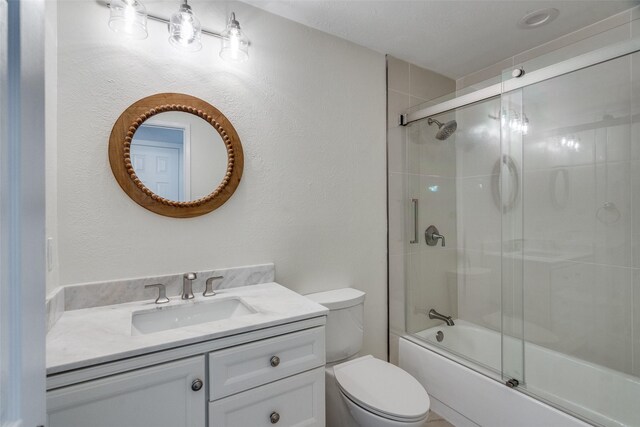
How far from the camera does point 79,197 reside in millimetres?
1241

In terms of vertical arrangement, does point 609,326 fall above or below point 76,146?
below

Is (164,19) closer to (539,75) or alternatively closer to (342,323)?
(342,323)

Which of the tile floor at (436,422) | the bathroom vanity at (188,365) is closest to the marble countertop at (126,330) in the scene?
the bathroom vanity at (188,365)

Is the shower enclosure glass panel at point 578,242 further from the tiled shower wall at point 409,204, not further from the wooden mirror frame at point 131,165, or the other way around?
the wooden mirror frame at point 131,165

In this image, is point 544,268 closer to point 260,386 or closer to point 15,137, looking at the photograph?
point 260,386

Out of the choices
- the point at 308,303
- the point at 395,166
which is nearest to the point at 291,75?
the point at 395,166

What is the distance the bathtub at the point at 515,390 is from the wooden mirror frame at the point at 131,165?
1599 millimetres

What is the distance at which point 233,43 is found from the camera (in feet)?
4.88

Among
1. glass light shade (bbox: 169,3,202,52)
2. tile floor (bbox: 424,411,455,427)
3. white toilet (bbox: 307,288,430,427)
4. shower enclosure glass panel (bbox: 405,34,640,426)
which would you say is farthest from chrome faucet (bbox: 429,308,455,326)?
glass light shade (bbox: 169,3,202,52)

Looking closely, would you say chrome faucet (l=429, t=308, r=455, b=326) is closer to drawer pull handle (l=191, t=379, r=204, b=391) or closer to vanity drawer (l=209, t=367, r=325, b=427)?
vanity drawer (l=209, t=367, r=325, b=427)

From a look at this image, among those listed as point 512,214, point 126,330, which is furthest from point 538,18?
point 126,330

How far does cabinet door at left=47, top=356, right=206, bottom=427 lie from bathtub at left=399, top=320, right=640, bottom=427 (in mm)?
1459

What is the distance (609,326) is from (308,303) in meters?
1.67

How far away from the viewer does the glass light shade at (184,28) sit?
1330 millimetres
